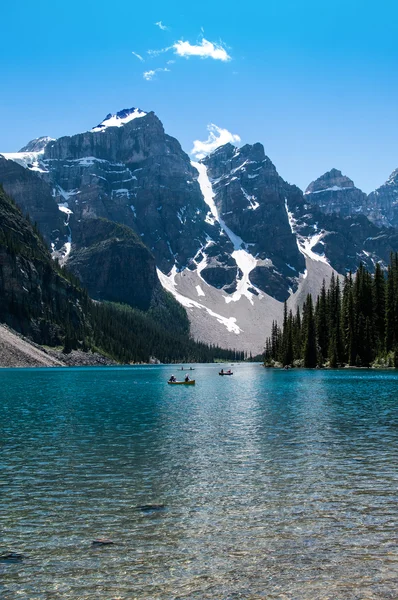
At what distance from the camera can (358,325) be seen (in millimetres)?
137750

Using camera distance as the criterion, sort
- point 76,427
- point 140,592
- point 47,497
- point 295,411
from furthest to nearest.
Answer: point 295,411, point 76,427, point 47,497, point 140,592

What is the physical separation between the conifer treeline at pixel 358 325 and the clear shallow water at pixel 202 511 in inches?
3811

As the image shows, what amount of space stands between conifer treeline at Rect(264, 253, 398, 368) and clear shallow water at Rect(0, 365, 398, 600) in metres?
96.8

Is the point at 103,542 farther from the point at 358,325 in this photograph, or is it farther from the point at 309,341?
the point at 309,341

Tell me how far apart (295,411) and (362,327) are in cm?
9063

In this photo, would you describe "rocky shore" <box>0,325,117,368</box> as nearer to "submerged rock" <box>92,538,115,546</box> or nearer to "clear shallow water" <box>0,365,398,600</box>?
"clear shallow water" <box>0,365,398,600</box>

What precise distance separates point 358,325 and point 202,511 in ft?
406

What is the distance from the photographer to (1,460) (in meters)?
30.0

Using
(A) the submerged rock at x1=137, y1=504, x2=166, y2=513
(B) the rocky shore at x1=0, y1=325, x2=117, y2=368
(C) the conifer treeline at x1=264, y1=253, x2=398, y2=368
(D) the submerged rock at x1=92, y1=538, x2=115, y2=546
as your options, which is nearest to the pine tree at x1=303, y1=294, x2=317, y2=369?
(C) the conifer treeline at x1=264, y1=253, x2=398, y2=368

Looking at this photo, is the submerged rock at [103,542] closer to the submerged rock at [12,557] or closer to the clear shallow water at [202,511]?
the clear shallow water at [202,511]

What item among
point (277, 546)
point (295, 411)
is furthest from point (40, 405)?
point (277, 546)

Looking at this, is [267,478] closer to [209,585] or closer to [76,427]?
[209,585]

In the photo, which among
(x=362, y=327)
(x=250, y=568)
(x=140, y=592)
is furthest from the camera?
(x=362, y=327)

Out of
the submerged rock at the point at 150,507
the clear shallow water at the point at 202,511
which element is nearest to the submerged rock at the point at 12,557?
the clear shallow water at the point at 202,511
